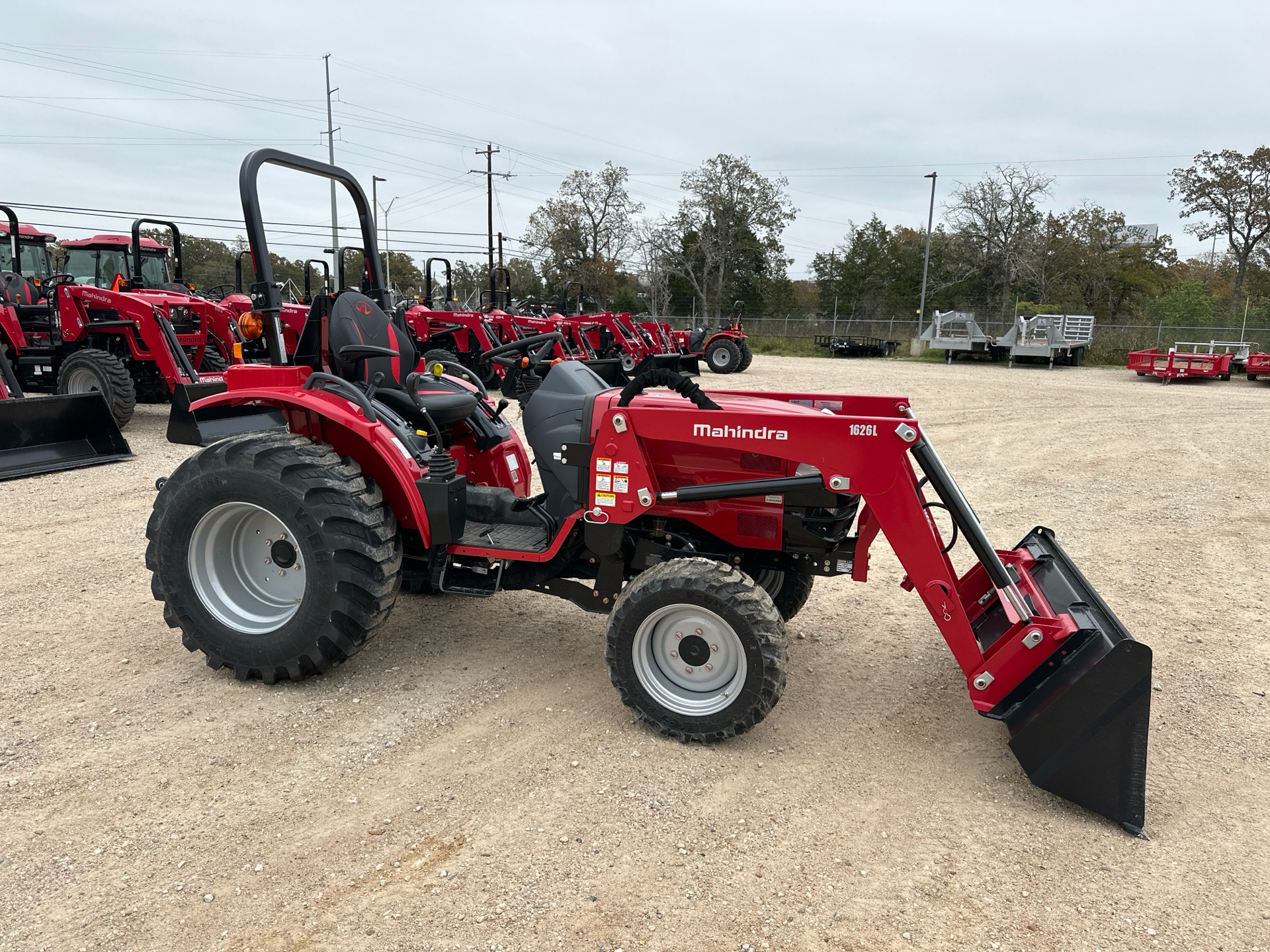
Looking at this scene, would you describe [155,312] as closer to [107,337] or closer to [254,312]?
[107,337]

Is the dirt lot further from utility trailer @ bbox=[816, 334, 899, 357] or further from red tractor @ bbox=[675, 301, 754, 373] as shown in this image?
utility trailer @ bbox=[816, 334, 899, 357]

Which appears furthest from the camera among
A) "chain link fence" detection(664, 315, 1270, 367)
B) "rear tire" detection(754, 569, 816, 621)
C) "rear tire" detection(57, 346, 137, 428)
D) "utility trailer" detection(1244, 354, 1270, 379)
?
"chain link fence" detection(664, 315, 1270, 367)

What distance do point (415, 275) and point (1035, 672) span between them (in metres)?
56.5

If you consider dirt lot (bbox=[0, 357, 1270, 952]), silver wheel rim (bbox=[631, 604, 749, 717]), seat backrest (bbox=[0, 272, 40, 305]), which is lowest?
dirt lot (bbox=[0, 357, 1270, 952])

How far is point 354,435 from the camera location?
3529mm

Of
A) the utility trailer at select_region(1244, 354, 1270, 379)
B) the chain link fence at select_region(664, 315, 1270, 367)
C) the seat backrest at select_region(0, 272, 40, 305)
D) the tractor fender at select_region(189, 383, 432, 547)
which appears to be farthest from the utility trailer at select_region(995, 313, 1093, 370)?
the tractor fender at select_region(189, 383, 432, 547)

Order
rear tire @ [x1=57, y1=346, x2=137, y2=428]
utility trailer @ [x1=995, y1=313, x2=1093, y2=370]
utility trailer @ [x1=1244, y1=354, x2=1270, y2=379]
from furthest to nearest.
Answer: utility trailer @ [x1=995, y1=313, x2=1093, y2=370], utility trailer @ [x1=1244, y1=354, x2=1270, y2=379], rear tire @ [x1=57, y1=346, x2=137, y2=428]

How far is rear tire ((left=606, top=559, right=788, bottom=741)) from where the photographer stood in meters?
2.88

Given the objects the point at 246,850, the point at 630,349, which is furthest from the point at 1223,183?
the point at 246,850

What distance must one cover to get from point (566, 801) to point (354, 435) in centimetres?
177

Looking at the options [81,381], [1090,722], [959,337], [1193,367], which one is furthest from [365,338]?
[959,337]

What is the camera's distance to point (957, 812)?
106 inches

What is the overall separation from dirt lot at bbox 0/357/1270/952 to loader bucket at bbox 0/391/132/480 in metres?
3.09

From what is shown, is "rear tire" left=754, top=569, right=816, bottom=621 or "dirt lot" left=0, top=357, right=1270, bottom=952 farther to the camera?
"rear tire" left=754, top=569, right=816, bottom=621
